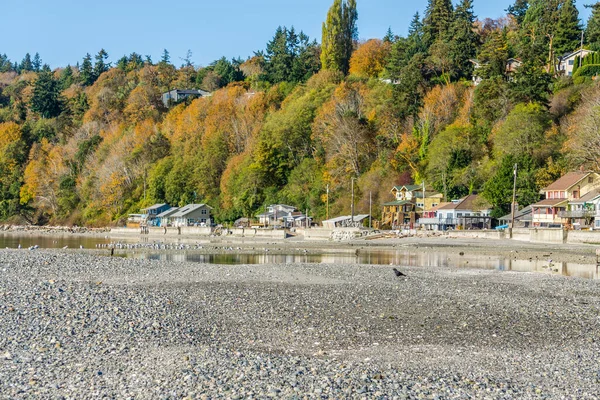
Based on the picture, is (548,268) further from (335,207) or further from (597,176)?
(335,207)

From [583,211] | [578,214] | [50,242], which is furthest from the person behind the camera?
[50,242]

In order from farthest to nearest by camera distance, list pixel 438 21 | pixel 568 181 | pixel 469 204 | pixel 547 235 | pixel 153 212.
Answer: pixel 438 21 → pixel 153 212 → pixel 469 204 → pixel 568 181 → pixel 547 235

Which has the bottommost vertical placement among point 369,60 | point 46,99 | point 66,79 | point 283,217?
point 283,217

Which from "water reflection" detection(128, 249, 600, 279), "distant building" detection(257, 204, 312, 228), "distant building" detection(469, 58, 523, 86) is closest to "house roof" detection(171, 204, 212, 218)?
"distant building" detection(257, 204, 312, 228)

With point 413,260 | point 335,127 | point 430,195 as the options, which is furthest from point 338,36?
point 413,260

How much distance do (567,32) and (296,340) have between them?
80.0 m

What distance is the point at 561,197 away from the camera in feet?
174

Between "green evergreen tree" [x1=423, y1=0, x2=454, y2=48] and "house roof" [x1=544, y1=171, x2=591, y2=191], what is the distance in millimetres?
44344

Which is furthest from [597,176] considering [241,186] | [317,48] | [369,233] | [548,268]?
[317,48]

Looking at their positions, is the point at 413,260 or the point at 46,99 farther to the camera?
the point at 46,99

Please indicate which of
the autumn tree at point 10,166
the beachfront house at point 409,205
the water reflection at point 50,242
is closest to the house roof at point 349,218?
the beachfront house at point 409,205

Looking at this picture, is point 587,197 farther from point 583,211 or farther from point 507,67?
point 507,67

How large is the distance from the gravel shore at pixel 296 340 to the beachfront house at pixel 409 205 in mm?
47139

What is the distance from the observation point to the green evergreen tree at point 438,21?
95.1m
